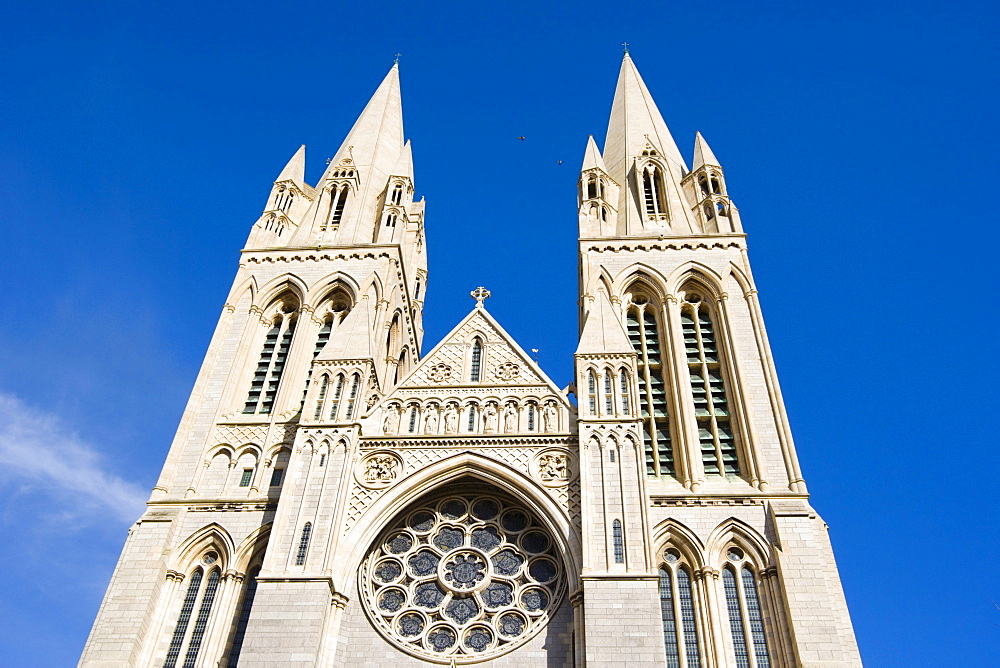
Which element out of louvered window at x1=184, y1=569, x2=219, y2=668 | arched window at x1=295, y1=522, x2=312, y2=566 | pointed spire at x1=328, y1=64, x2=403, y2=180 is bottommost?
louvered window at x1=184, y1=569, x2=219, y2=668

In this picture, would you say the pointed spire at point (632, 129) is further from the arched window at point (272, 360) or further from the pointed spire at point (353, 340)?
the arched window at point (272, 360)

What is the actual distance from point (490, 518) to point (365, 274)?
9.68 metres

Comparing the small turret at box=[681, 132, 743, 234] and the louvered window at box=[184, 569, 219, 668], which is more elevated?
the small turret at box=[681, 132, 743, 234]

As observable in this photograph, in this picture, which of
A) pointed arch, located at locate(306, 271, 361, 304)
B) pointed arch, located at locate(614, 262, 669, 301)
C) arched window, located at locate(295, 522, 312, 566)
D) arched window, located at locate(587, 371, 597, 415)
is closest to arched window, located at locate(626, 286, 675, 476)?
pointed arch, located at locate(614, 262, 669, 301)

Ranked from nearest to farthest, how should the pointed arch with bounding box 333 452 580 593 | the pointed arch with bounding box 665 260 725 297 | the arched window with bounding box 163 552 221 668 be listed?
the arched window with bounding box 163 552 221 668 < the pointed arch with bounding box 333 452 580 593 < the pointed arch with bounding box 665 260 725 297

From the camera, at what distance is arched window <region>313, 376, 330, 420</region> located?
72.5 feet

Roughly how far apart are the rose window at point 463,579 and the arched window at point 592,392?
2816 millimetres

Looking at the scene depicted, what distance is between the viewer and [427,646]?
19109mm

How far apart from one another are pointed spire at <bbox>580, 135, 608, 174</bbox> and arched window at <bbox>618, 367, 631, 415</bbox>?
11.9 metres

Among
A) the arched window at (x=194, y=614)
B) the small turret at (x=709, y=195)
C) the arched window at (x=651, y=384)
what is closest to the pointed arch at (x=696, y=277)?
the arched window at (x=651, y=384)

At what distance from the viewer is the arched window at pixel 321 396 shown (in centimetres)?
2209

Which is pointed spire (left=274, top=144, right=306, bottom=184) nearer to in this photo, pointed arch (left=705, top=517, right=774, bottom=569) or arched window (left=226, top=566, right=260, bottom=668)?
arched window (left=226, top=566, right=260, bottom=668)

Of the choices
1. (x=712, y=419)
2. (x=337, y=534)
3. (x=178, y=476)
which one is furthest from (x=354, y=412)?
(x=712, y=419)

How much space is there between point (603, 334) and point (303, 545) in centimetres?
888
